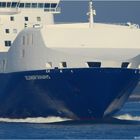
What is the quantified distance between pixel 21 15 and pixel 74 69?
1300 centimetres

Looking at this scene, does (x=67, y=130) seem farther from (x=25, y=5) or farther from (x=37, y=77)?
(x=25, y=5)

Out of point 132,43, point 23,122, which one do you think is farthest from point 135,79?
point 23,122

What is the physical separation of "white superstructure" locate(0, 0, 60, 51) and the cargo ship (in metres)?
6.18

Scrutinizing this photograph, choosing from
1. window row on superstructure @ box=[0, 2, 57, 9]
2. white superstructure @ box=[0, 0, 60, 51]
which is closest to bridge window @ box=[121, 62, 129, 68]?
white superstructure @ box=[0, 0, 60, 51]

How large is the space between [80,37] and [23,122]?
609cm

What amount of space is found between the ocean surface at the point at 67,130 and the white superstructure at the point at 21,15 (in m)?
7.58

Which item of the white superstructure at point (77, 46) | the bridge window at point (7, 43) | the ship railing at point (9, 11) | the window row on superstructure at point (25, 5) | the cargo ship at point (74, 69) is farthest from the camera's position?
the window row on superstructure at point (25, 5)

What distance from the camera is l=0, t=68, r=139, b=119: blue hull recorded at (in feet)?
226

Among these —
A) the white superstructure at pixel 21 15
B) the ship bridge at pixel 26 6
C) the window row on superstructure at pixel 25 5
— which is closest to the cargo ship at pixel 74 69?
the white superstructure at pixel 21 15

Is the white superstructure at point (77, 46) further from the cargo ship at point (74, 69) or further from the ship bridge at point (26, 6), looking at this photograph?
the ship bridge at point (26, 6)

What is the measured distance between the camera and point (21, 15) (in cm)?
8069

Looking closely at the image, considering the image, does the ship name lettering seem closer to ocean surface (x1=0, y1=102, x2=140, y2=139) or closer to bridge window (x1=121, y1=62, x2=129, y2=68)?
ocean surface (x1=0, y1=102, x2=140, y2=139)

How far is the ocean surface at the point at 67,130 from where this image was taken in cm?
6259

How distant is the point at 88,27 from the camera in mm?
71188
